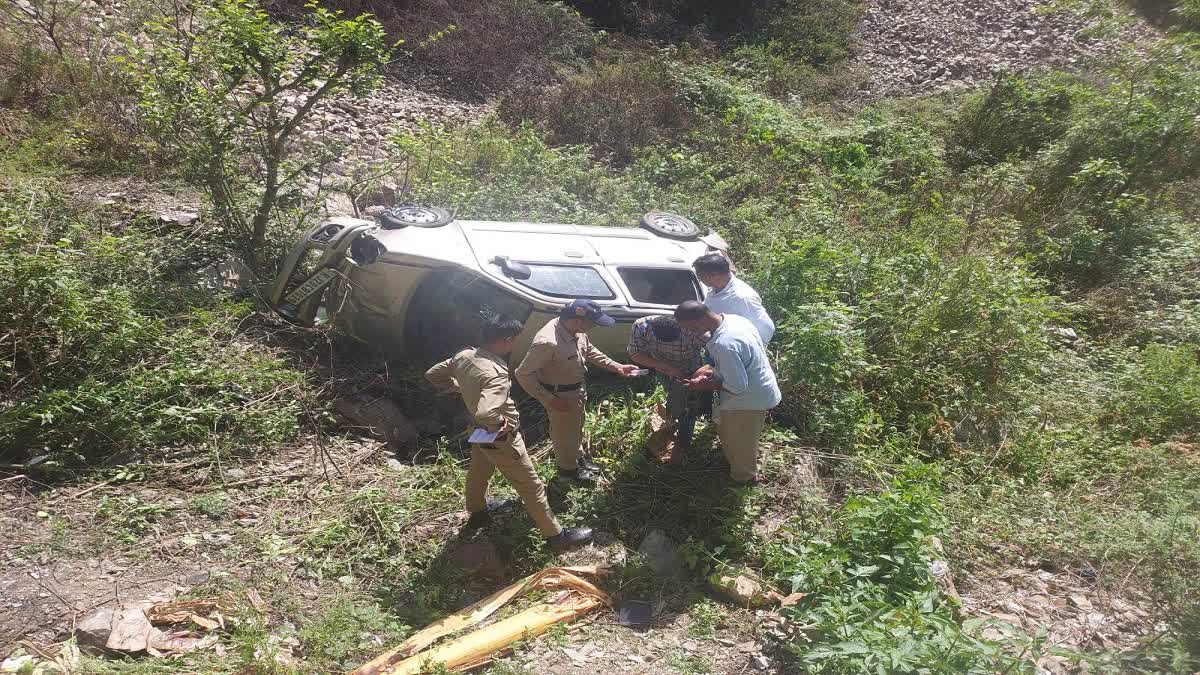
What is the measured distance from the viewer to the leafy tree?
5.99 meters

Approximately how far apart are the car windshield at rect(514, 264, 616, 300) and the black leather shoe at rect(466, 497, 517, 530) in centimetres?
155

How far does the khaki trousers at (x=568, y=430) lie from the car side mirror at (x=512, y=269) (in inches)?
42.9

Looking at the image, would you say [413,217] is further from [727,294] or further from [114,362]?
[727,294]

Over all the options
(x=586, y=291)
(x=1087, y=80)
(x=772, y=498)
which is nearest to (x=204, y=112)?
(x=586, y=291)

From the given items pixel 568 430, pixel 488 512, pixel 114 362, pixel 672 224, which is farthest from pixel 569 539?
pixel 672 224

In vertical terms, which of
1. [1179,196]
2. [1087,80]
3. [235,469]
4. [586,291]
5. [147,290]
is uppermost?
[1087,80]

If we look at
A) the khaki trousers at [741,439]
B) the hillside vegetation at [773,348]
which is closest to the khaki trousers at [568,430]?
the hillside vegetation at [773,348]

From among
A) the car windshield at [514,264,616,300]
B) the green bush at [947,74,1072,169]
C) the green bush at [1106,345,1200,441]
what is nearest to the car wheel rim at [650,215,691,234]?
the car windshield at [514,264,616,300]

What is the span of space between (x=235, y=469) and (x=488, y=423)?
80.8 inches

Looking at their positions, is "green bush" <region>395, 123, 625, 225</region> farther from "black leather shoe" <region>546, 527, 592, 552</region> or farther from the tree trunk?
"black leather shoe" <region>546, 527, 592, 552</region>

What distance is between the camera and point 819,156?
1081 cm

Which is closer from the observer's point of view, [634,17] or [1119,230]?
[1119,230]

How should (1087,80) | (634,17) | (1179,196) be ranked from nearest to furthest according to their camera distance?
(1179,196) → (1087,80) → (634,17)

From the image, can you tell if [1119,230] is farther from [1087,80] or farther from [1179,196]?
[1087,80]
